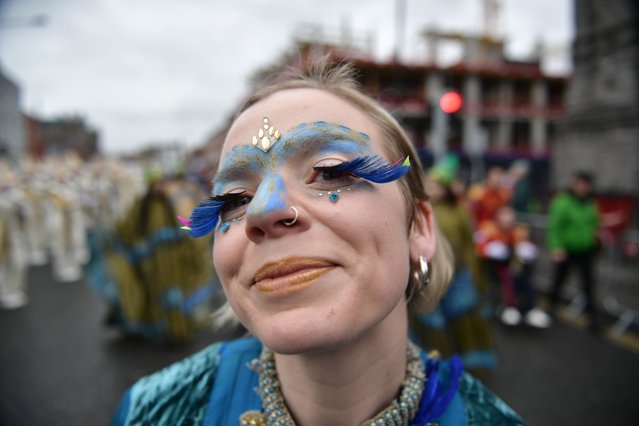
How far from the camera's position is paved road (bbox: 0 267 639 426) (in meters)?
3.15

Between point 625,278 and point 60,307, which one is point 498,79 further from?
point 60,307

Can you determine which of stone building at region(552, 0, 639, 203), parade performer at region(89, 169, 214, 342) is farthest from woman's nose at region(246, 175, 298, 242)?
stone building at region(552, 0, 639, 203)

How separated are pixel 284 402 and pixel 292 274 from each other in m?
0.43

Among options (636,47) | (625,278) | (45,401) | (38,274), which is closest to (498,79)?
(636,47)

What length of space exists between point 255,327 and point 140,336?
4.46 meters

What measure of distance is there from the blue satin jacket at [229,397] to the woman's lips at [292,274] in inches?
15.8

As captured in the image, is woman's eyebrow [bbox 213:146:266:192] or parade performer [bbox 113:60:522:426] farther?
woman's eyebrow [bbox 213:146:266:192]

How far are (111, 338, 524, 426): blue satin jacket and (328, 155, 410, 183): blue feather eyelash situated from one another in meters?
0.58

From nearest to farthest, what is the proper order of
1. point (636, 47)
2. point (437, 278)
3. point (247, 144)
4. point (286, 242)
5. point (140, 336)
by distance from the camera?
1. point (286, 242)
2. point (247, 144)
3. point (437, 278)
4. point (140, 336)
5. point (636, 47)

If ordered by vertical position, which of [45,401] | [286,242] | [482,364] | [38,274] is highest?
[286,242]

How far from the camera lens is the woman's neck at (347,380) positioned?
95cm

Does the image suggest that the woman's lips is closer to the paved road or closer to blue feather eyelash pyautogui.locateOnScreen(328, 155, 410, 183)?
blue feather eyelash pyautogui.locateOnScreen(328, 155, 410, 183)

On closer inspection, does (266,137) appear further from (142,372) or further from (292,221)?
(142,372)

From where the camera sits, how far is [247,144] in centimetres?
97
